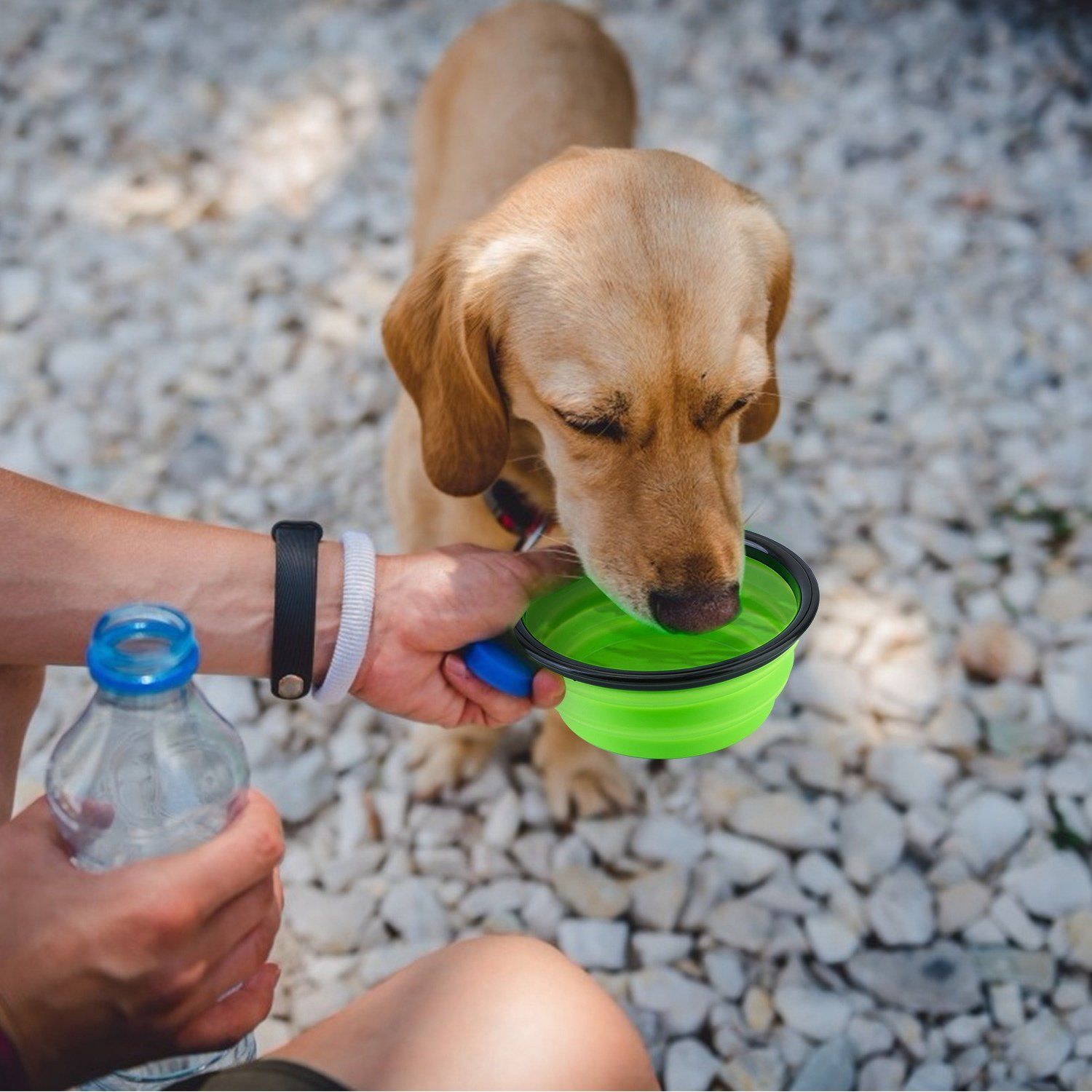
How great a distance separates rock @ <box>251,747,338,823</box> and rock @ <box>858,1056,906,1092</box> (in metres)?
1.18

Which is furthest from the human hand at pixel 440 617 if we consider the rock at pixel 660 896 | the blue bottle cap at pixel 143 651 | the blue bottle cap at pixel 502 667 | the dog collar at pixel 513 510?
the blue bottle cap at pixel 143 651

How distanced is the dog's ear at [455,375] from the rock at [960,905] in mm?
1209

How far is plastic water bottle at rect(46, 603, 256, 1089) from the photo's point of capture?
1.06m

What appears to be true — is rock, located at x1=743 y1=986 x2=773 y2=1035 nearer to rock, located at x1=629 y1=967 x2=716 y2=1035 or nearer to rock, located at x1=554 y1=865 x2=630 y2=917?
rock, located at x1=629 y1=967 x2=716 y2=1035

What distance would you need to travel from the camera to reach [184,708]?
122 cm

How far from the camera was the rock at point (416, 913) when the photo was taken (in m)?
2.21

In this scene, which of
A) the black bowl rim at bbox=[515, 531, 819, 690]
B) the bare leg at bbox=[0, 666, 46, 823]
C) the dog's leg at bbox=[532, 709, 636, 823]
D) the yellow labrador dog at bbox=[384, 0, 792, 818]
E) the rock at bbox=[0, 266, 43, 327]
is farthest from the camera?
the rock at bbox=[0, 266, 43, 327]

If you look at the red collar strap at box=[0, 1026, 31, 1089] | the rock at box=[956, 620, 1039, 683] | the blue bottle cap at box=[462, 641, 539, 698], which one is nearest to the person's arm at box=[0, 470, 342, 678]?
the blue bottle cap at box=[462, 641, 539, 698]

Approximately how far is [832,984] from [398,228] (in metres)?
2.82

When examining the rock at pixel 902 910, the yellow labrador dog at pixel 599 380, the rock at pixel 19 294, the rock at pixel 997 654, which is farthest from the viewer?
the rock at pixel 19 294

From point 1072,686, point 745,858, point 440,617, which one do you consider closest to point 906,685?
point 1072,686

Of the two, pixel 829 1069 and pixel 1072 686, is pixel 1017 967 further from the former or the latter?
pixel 1072 686

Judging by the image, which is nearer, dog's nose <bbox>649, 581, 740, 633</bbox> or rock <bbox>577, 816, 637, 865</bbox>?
dog's nose <bbox>649, 581, 740, 633</bbox>

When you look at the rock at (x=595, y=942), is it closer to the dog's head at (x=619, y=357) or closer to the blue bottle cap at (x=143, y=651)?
the dog's head at (x=619, y=357)
